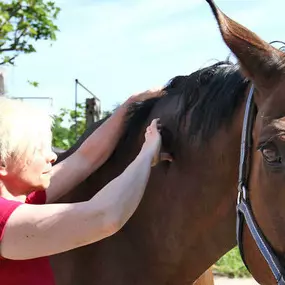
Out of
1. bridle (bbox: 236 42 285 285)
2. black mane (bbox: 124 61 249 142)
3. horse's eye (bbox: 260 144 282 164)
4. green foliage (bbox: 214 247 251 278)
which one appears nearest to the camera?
horse's eye (bbox: 260 144 282 164)

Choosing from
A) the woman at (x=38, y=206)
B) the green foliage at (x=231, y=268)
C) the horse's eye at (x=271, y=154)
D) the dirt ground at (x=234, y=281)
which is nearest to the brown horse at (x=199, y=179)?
the horse's eye at (x=271, y=154)

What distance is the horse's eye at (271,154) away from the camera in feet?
5.48

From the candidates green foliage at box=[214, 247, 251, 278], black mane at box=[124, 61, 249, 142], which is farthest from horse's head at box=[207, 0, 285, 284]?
green foliage at box=[214, 247, 251, 278]

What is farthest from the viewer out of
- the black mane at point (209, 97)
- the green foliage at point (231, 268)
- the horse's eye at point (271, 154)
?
the green foliage at point (231, 268)

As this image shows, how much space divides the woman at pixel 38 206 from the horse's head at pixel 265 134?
0.37 metres

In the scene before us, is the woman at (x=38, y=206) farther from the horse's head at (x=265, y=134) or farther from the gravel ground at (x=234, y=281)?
→ the gravel ground at (x=234, y=281)

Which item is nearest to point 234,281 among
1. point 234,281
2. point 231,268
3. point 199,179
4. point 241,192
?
point 234,281

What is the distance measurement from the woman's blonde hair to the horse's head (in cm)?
66

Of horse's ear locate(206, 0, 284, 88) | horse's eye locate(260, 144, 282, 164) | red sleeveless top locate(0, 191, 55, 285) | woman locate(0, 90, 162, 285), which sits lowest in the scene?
red sleeveless top locate(0, 191, 55, 285)

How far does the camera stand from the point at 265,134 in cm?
170

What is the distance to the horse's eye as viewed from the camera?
1.67 meters

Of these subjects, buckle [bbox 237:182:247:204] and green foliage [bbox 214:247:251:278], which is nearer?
buckle [bbox 237:182:247:204]

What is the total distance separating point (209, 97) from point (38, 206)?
0.71 m

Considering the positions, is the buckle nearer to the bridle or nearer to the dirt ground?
the bridle
